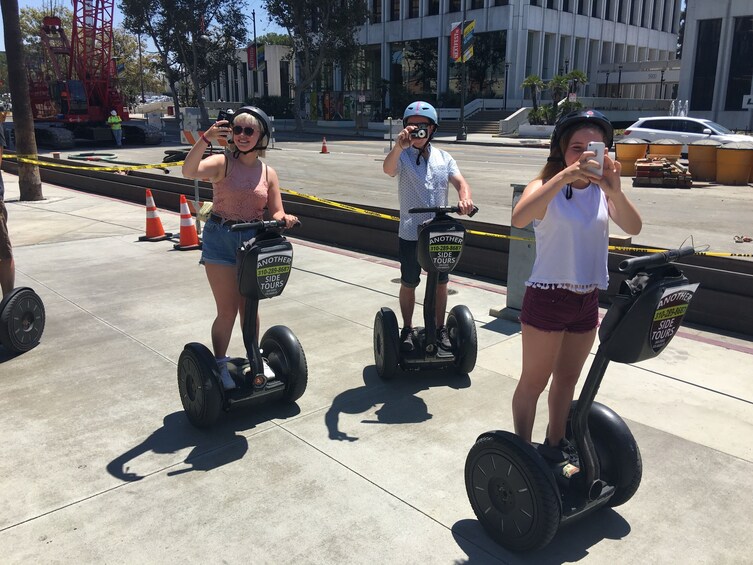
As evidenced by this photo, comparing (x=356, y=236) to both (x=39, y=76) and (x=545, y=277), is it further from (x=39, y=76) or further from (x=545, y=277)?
(x=39, y=76)

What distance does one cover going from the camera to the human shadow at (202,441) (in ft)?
12.1

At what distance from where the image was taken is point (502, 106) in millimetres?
49969

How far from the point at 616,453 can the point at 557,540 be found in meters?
0.49

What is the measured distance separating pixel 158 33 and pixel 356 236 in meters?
47.8

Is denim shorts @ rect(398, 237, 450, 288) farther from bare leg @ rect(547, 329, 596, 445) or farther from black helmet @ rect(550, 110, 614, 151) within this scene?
black helmet @ rect(550, 110, 614, 151)

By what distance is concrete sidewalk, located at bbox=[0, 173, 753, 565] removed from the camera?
118 inches

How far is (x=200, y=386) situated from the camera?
12.9 ft

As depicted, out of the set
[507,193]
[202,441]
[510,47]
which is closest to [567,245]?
[202,441]

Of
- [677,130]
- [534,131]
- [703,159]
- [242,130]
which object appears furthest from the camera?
[534,131]

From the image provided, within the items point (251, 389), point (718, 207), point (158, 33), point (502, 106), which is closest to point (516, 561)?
point (251, 389)

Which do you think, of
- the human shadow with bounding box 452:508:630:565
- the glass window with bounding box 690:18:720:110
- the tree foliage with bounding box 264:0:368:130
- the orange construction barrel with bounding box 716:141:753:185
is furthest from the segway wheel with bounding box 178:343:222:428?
the tree foliage with bounding box 264:0:368:130

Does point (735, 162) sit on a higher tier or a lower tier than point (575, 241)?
lower

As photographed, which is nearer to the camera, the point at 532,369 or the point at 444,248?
the point at 532,369

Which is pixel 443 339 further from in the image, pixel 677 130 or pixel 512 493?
pixel 677 130
